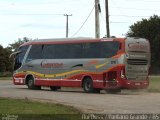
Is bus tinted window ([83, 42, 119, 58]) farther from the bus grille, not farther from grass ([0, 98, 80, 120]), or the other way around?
grass ([0, 98, 80, 120])

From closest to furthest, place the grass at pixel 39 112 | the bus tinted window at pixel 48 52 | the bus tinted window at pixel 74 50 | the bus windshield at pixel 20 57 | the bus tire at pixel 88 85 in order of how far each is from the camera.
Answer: the grass at pixel 39 112 → the bus tinted window at pixel 74 50 → the bus tire at pixel 88 85 → the bus tinted window at pixel 48 52 → the bus windshield at pixel 20 57

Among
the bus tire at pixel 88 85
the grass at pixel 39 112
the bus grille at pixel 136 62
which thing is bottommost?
the grass at pixel 39 112

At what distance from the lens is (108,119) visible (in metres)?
14.5

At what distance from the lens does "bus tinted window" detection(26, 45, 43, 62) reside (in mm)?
32938

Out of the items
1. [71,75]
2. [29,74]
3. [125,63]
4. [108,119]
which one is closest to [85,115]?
[108,119]

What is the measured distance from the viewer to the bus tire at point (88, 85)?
95.9 feet

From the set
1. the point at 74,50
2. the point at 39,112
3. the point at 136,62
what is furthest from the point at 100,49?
the point at 39,112

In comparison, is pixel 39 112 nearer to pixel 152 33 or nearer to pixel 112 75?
pixel 112 75

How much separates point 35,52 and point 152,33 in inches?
1921

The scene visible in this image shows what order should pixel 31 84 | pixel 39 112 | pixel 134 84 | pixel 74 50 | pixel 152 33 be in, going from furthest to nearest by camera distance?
pixel 152 33, pixel 31 84, pixel 74 50, pixel 134 84, pixel 39 112

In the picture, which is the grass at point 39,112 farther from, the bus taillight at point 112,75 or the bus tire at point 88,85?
the bus tire at point 88,85

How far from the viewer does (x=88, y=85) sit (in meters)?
29.6

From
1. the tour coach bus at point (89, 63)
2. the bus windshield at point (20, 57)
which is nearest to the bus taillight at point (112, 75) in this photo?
the tour coach bus at point (89, 63)

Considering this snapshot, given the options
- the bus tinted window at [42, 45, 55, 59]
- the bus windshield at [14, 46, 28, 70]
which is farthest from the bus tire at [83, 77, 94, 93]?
the bus windshield at [14, 46, 28, 70]
